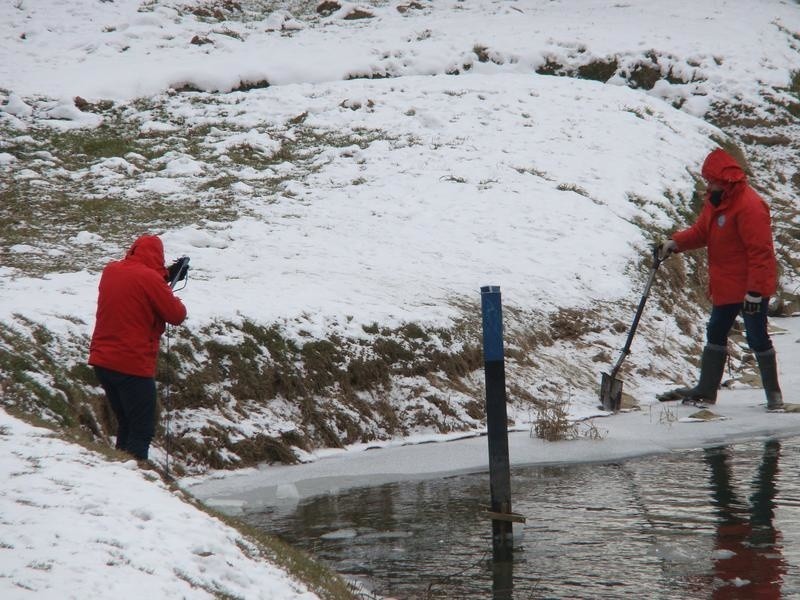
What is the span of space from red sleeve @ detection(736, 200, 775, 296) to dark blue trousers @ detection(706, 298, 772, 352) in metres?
0.21

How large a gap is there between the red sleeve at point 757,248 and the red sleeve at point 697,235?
0.57m

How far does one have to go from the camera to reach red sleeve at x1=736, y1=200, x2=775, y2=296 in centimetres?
1007

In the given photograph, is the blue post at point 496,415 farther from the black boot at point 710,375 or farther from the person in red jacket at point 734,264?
the black boot at point 710,375

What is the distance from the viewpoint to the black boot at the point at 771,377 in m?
10.5

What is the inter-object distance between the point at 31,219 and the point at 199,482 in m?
8.02

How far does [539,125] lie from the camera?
21453 mm

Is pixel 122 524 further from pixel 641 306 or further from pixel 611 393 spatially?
pixel 641 306

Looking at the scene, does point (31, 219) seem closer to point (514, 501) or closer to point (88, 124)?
point (88, 124)

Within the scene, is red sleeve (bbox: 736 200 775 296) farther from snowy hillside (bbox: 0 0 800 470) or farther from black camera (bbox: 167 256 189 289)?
black camera (bbox: 167 256 189 289)

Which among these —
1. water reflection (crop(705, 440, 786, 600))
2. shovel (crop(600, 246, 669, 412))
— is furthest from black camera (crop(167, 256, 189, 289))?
shovel (crop(600, 246, 669, 412))

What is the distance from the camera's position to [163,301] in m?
7.23

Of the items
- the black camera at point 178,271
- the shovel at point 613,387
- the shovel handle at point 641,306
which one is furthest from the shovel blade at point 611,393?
the black camera at point 178,271

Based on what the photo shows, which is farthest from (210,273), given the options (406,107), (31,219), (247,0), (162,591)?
(247,0)

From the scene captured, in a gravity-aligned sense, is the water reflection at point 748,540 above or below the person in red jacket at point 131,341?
below
